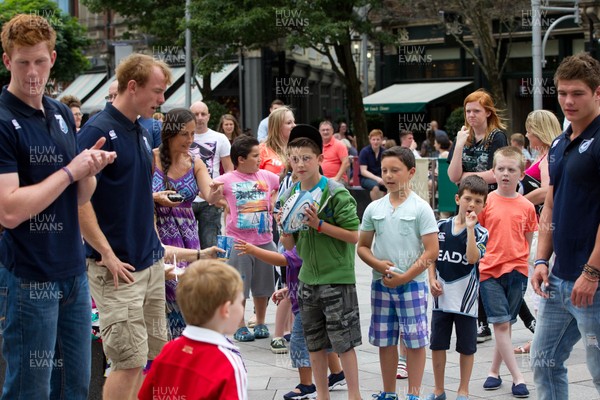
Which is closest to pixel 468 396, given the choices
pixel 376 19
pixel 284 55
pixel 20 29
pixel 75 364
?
pixel 75 364

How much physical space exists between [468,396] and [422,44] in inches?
1098

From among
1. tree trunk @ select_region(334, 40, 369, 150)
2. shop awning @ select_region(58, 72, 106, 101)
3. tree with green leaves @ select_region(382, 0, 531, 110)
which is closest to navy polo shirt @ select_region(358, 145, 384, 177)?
tree with green leaves @ select_region(382, 0, 531, 110)

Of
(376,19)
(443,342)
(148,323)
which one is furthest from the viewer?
(376,19)

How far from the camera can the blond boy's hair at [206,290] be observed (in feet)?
11.5

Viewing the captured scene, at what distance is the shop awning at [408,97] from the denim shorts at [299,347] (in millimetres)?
25277

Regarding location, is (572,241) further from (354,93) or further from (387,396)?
(354,93)

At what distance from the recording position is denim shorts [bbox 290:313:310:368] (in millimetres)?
6500

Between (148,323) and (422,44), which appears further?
(422,44)

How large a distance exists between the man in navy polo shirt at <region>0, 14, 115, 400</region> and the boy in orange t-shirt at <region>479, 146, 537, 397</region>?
349 cm

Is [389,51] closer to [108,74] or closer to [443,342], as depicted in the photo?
[108,74]

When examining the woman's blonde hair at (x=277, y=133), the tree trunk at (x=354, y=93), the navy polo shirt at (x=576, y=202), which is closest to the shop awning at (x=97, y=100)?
the tree trunk at (x=354, y=93)

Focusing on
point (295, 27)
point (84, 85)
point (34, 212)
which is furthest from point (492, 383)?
point (84, 85)

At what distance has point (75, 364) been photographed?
4.51m

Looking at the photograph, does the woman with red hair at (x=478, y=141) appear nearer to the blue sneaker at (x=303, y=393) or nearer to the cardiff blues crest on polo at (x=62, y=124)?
the blue sneaker at (x=303, y=393)
